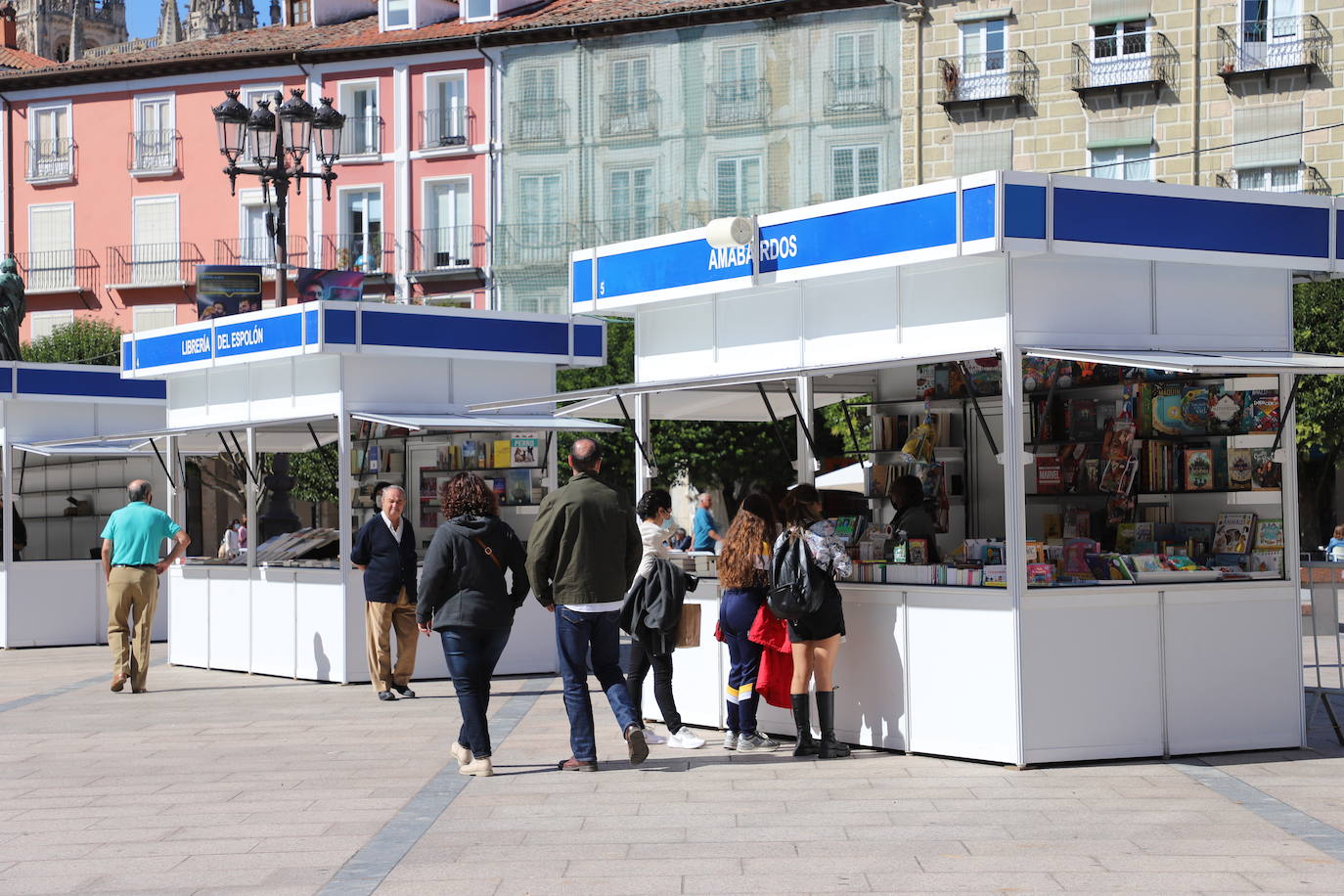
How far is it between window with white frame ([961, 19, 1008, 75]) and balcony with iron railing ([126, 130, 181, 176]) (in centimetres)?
2079

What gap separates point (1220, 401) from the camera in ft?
35.8

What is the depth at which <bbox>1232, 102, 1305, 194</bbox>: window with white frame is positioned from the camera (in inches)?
1458

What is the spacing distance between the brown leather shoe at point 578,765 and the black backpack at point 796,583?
1.33 metres

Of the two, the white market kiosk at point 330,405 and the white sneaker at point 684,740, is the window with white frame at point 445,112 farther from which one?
the white sneaker at point 684,740

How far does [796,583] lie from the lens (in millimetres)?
10219

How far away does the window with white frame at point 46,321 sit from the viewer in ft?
161

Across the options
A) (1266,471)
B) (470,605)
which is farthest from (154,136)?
(1266,471)

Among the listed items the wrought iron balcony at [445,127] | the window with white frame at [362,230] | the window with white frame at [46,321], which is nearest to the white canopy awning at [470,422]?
the wrought iron balcony at [445,127]

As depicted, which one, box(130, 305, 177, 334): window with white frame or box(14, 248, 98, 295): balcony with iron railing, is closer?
box(130, 305, 177, 334): window with white frame

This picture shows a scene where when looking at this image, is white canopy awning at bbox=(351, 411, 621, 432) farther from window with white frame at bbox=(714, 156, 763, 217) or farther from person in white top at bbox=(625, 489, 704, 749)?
window with white frame at bbox=(714, 156, 763, 217)

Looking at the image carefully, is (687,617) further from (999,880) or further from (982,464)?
(999,880)

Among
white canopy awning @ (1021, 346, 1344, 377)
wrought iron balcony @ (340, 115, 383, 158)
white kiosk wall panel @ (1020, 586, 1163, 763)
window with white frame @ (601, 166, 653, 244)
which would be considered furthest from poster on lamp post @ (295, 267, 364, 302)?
wrought iron balcony @ (340, 115, 383, 158)

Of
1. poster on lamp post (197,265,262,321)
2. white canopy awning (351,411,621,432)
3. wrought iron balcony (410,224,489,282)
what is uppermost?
wrought iron balcony (410,224,489,282)

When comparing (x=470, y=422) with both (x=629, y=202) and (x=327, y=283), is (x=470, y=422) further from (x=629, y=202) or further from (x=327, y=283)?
(x=629, y=202)
